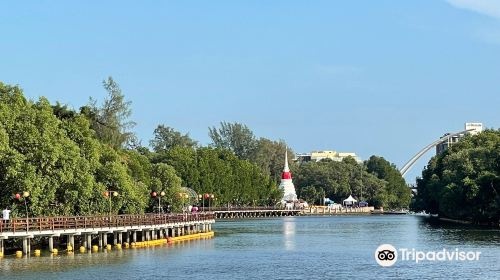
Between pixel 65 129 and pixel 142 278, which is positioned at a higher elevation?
pixel 65 129

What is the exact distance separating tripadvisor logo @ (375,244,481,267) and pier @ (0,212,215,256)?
18.4m

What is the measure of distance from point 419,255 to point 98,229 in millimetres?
21609

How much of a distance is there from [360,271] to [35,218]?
A: 20.7 m

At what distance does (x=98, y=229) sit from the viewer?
65.5 m

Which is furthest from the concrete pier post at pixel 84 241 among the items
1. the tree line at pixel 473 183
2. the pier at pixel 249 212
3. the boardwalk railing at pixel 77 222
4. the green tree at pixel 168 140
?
the green tree at pixel 168 140

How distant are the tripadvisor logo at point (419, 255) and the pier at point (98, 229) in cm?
1836

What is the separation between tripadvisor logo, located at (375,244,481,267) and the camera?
58319 millimetres

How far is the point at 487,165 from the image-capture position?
110 metres

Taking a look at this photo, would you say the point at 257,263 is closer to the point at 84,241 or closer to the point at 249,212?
the point at 84,241

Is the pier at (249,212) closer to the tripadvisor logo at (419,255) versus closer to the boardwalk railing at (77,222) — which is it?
the boardwalk railing at (77,222)

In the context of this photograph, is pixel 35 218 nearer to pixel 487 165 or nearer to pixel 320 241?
pixel 320 241

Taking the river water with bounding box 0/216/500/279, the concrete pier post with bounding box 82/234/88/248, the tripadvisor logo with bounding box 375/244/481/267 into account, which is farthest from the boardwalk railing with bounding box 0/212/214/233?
the tripadvisor logo with bounding box 375/244/481/267

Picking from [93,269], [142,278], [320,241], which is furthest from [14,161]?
[320,241]

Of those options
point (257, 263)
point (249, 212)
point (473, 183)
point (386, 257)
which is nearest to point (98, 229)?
point (257, 263)
